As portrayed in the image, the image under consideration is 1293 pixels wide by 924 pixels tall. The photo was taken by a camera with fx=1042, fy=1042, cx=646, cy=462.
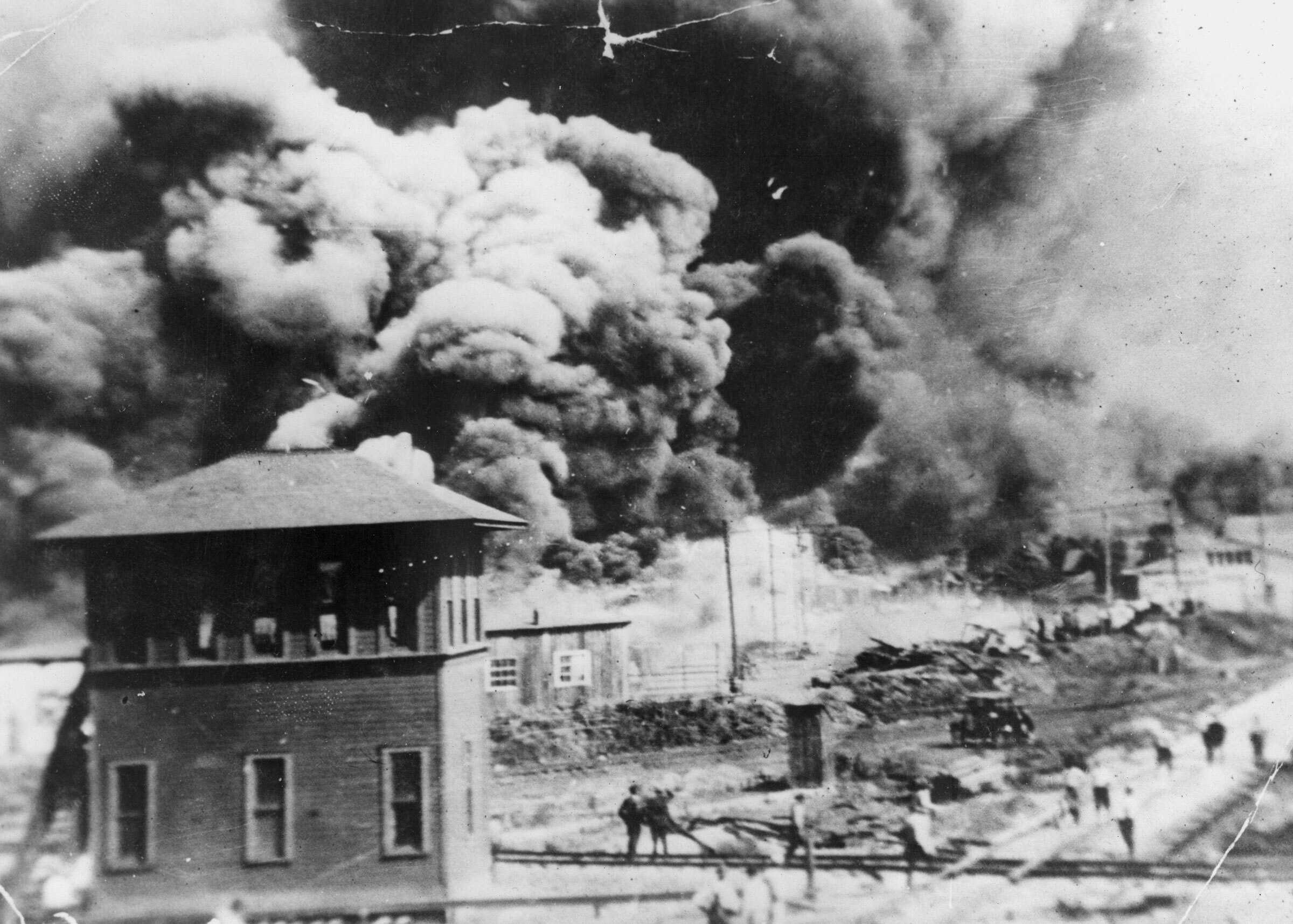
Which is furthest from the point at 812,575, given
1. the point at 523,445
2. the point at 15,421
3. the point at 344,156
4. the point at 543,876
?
the point at 15,421

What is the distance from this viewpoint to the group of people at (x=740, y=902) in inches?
197

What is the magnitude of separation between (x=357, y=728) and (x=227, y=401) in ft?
5.62

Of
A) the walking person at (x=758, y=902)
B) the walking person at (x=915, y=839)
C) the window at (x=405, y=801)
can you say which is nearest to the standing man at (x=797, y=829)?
the walking person at (x=758, y=902)

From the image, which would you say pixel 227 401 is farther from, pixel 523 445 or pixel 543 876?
pixel 543 876

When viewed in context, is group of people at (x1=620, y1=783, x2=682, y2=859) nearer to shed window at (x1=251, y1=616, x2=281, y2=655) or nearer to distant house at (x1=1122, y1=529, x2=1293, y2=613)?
shed window at (x1=251, y1=616, x2=281, y2=655)

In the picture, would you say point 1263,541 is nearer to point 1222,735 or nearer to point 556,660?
point 1222,735

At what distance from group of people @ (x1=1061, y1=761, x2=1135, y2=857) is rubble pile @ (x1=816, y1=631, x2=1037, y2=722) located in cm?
61

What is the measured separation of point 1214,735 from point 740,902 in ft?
8.51

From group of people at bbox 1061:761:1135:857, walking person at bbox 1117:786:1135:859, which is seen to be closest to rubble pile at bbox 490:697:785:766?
group of people at bbox 1061:761:1135:857

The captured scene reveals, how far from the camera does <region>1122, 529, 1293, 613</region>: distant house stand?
17.4ft

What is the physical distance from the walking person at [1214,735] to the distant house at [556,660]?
118 inches

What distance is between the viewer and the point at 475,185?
5160mm

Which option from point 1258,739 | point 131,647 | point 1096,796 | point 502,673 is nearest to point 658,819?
point 502,673

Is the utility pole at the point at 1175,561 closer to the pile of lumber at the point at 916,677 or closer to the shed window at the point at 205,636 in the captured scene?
the pile of lumber at the point at 916,677
